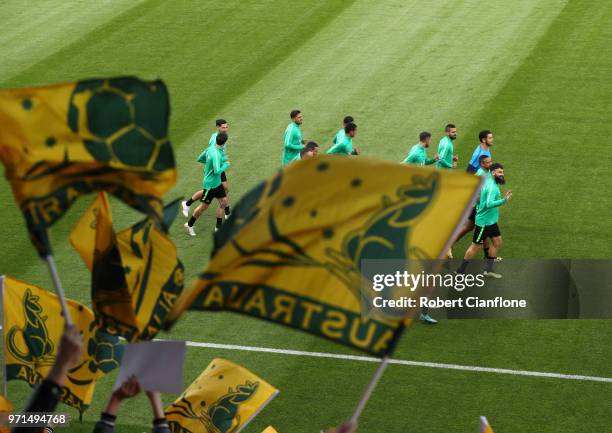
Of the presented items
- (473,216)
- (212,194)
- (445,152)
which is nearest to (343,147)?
(445,152)

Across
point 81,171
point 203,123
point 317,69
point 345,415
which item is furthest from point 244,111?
point 81,171

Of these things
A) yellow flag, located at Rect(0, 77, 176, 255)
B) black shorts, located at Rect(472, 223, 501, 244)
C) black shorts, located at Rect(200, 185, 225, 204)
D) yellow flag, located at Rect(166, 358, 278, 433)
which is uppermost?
black shorts, located at Rect(472, 223, 501, 244)

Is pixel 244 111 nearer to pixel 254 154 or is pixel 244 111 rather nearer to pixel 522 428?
pixel 254 154

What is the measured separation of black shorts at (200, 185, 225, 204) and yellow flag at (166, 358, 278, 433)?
26.0 feet

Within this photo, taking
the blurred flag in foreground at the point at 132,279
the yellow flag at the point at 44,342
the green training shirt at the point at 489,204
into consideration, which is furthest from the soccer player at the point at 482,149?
the blurred flag in foreground at the point at 132,279

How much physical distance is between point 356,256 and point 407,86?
17.5 meters

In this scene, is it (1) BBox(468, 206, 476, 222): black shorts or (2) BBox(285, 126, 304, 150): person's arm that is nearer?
(1) BBox(468, 206, 476, 222): black shorts

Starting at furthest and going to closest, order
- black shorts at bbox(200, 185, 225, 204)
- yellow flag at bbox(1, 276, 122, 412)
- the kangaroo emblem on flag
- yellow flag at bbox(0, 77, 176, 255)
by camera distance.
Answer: black shorts at bbox(200, 185, 225, 204), the kangaroo emblem on flag, yellow flag at bbox(1, 276, 122, 412), yellow flag at bbox(0, 77, 176, 255)

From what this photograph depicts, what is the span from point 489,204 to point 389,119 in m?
6.55

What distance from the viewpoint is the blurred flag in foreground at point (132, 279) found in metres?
9.00

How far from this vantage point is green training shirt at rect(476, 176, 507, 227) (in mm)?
17000

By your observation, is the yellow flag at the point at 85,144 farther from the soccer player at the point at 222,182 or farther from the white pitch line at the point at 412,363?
the soccer player at the point at 222,182

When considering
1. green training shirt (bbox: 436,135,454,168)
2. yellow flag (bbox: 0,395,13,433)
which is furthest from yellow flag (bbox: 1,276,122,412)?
green training shirt (bbox: 436,135,454,168)

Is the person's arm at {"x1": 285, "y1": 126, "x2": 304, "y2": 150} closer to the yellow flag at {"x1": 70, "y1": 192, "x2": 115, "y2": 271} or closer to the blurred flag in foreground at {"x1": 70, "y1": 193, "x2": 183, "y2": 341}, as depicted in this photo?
the yellow flag at {"x1": 70, "y1": 192, "x2": 115, "y2": 271}
